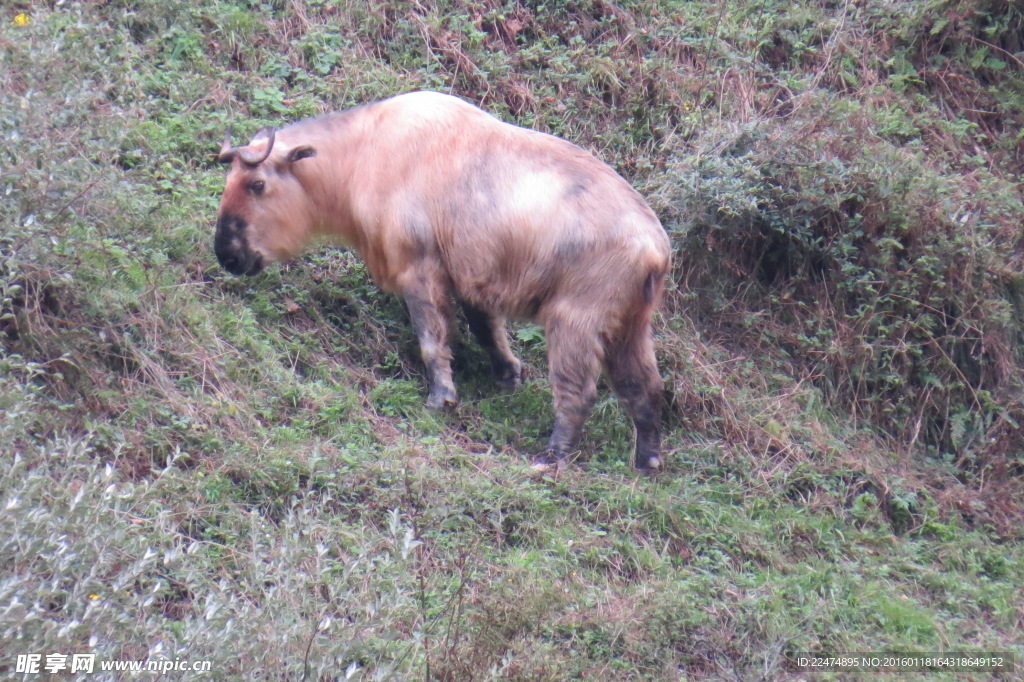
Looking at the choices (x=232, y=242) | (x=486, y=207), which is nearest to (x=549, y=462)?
(x=486, y=207)

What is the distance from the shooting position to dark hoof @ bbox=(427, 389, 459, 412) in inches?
227

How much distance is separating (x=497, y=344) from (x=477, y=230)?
81 centimetres

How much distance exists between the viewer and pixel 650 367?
5.66m

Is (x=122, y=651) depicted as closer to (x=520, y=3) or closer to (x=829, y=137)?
(x=829, y=137)

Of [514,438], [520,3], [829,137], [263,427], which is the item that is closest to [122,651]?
[263,427]

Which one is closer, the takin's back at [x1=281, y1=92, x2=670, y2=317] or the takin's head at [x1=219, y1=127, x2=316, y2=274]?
the takin's back at [x1=281, y1=92, x2=670, y2=317]

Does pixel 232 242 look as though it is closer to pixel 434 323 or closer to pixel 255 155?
pixel 255 155

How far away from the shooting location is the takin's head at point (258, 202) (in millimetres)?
5883

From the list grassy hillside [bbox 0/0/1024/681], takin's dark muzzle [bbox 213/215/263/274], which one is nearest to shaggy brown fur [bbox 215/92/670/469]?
takin's dark muzzle [bbox 213/215/263/274]

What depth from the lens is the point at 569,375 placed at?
215 inches

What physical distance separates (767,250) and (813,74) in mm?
1781

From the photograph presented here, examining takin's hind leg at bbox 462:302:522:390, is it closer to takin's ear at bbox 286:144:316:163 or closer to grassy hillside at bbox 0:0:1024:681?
grassy hillside at bbox 0:0:1024:681

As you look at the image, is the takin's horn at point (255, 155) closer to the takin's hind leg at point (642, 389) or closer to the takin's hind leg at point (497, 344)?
the takin's hind leg at point (497, 344)

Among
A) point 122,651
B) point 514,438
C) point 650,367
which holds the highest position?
point 122,651
